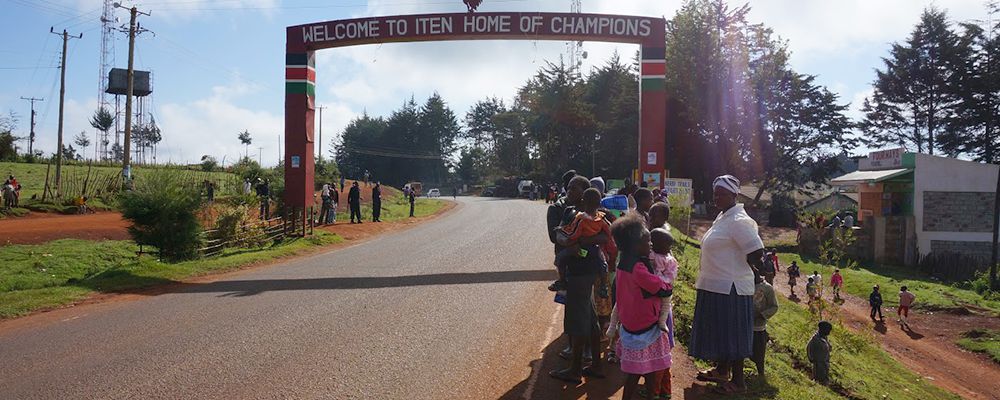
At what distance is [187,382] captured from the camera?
5918 millimetres

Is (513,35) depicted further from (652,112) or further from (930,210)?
(930,210)

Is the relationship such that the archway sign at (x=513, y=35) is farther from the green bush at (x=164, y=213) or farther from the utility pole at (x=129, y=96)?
the utility pole at (x=129, y=96)

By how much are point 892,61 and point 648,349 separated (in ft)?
172

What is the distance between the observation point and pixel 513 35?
17.4 metres

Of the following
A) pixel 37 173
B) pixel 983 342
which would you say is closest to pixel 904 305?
pixel 983 342

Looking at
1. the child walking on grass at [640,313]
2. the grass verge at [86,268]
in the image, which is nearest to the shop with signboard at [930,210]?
the grass verge at [86,268]

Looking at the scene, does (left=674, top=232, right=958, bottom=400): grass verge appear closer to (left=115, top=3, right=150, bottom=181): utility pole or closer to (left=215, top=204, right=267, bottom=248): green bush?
(left=215, top=204, right=267, bottom=248): green bush

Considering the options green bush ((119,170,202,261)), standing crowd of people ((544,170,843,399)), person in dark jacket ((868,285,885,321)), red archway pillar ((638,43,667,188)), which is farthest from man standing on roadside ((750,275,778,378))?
person in dark jacket ((868,285,885,321))

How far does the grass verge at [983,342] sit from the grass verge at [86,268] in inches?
679

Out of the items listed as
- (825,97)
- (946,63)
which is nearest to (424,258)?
(825,97)

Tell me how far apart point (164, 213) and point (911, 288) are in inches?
913

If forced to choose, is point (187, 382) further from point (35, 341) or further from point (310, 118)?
point (310, 118)

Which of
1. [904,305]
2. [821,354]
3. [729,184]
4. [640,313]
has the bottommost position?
[904,305]

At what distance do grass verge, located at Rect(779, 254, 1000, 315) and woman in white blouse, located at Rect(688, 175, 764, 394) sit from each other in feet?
56.3
